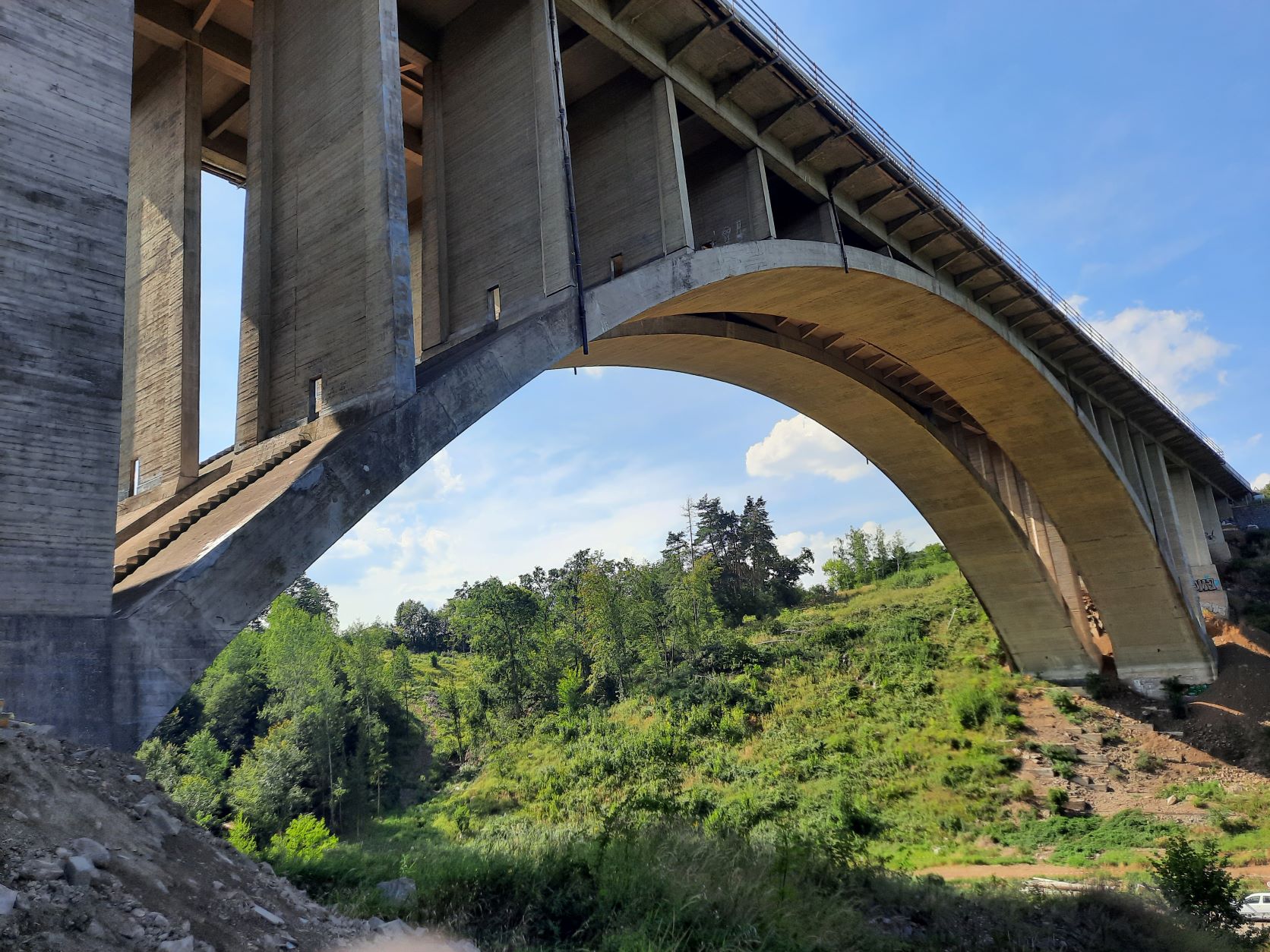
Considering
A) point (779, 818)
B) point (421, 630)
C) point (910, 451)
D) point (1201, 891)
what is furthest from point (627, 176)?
point (421, 630)

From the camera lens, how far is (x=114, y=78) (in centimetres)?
765

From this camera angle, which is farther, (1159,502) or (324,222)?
(1159,502)

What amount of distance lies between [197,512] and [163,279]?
14.0 ft

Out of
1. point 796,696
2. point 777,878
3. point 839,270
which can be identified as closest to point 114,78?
point 777,878

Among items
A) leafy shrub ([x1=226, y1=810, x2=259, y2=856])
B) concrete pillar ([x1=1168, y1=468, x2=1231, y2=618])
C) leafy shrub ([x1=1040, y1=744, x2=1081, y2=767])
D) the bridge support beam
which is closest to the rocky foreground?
leafy shrub ([x1=226, y1=810, x2=259, y2=856])

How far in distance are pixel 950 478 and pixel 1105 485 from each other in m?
4.36

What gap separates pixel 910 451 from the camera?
26891 millimetres

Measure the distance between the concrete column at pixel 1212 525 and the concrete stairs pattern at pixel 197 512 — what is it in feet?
135

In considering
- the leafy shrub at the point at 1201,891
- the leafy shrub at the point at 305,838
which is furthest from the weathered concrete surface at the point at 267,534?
the leafy shrub at the point at 305,838

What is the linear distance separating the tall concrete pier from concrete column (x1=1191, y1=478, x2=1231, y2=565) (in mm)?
22345

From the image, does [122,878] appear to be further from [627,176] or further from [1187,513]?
[1187,513]

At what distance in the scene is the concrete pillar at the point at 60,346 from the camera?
640 centimetres

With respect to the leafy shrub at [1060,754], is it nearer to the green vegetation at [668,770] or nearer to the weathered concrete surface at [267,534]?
the green vegetation at [668,770]

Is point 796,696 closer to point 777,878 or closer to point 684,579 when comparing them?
point 684,579
